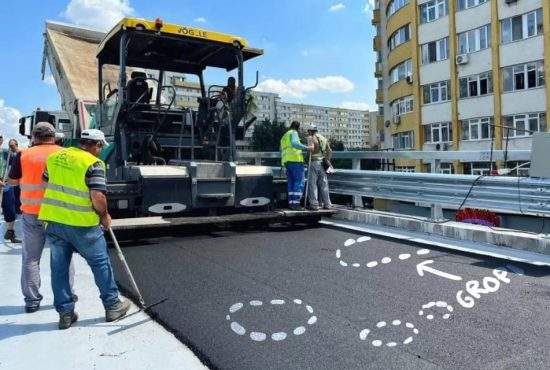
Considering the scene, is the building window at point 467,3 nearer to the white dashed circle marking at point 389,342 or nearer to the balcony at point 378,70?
the balcony at point 378,70

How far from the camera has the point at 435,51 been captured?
31.7 m

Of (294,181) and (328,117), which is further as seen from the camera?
(328,117)

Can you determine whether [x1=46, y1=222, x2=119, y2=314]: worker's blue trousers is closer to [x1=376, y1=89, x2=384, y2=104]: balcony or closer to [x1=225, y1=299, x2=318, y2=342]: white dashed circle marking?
[x1=225, y1=299, x2=318, y2=342]: white dashed circle marking

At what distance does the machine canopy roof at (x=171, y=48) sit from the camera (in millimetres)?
7023

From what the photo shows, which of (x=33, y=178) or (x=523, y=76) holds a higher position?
(x=523, y=76)

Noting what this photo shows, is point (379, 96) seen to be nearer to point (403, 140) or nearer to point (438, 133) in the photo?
point (403, 140)

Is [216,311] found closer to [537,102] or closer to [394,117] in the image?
[537,102]

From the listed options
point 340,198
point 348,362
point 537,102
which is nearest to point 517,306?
point 348,362

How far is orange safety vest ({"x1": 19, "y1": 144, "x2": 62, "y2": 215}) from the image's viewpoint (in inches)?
170

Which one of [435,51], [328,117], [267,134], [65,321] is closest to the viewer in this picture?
[65,321]

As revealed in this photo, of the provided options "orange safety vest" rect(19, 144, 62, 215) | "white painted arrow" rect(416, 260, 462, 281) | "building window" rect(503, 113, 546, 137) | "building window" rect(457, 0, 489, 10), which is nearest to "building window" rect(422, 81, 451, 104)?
"building window" rect(457, 0, 489, 10)

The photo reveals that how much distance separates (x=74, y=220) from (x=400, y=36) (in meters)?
34.1

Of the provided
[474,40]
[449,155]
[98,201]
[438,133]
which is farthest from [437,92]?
[98,201]

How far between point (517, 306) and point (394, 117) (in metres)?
32.9
